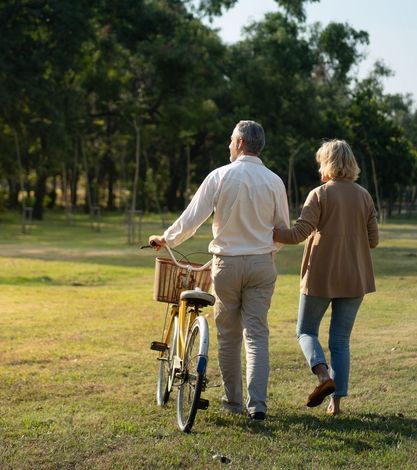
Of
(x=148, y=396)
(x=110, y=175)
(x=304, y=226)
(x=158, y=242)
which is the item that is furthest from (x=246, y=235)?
(x=110, y=175)

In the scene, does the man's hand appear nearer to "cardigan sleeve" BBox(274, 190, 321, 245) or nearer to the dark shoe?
"cardigan sleeve" BBox(274, 190, 321, 245)

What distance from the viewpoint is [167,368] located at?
21.0ft

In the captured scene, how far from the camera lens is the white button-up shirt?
5785 millimetres

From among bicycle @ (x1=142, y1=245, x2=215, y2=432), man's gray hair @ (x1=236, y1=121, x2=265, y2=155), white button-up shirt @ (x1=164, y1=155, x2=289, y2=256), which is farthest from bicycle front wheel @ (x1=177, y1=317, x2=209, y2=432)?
man's gray hair @ (x1=236, y1=121, x2=265, y2=155)

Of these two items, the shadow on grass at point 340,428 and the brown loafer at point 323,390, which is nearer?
the shadow on grass at point 340,428

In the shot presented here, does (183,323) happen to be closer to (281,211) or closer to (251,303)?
(251,303)

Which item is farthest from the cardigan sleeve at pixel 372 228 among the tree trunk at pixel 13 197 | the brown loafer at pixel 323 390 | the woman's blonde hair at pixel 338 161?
the tree trunk at pixel 13 197


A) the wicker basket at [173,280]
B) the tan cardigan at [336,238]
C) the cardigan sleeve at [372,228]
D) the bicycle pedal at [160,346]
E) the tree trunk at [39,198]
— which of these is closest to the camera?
the wicker basket at [173,280]

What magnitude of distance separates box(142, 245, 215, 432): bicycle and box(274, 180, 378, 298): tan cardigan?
2.26ft

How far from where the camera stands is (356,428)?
572 cm

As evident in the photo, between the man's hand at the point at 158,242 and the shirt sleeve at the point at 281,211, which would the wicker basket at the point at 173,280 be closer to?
the man's hand at the point at 158,242

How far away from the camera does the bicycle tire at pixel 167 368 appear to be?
6133mm

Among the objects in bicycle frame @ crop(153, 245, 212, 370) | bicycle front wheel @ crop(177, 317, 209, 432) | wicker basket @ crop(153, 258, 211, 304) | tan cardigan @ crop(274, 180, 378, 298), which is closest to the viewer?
bicycle front wheel @ crop(177, 317, 209, 432)

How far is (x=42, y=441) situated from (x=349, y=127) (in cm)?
4262
